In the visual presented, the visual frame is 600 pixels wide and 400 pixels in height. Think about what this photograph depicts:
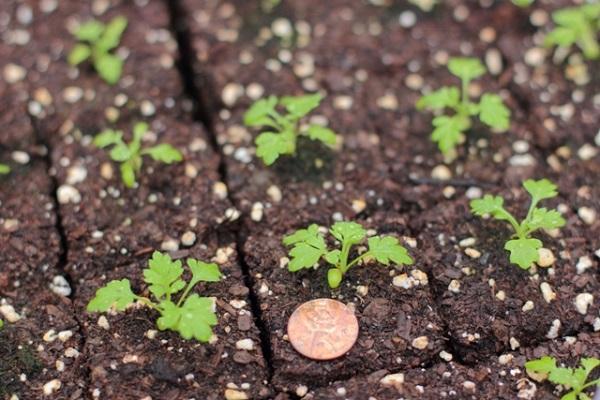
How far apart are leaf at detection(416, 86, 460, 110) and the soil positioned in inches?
6.8

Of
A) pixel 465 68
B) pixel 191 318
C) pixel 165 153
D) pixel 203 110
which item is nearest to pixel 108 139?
pixel 165 153

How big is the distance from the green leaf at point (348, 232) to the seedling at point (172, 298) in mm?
441

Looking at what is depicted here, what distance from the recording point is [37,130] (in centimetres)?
360

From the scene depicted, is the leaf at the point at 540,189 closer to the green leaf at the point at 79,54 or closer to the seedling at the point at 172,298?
→ the seedling at the point at 172,298

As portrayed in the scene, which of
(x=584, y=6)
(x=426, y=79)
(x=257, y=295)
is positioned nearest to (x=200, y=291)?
(x=257, y=295)

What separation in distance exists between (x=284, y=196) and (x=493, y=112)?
35.5 inches

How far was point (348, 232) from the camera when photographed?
295 cm

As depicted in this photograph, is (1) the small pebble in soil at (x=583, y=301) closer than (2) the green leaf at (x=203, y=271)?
No

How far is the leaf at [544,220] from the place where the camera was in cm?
300

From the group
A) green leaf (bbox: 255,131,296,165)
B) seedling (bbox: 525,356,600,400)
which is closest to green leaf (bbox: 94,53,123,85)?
green leaf (bbox: 255,131,296,165)

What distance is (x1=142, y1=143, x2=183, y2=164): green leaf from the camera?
327 cm

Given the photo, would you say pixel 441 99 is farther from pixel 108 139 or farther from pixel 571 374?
pixel 108 139

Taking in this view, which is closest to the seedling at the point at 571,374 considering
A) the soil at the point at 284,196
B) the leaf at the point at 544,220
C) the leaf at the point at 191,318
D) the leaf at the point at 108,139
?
the soil at the point at 284,196

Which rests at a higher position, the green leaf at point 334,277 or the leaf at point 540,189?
the leaf at point 540,189
